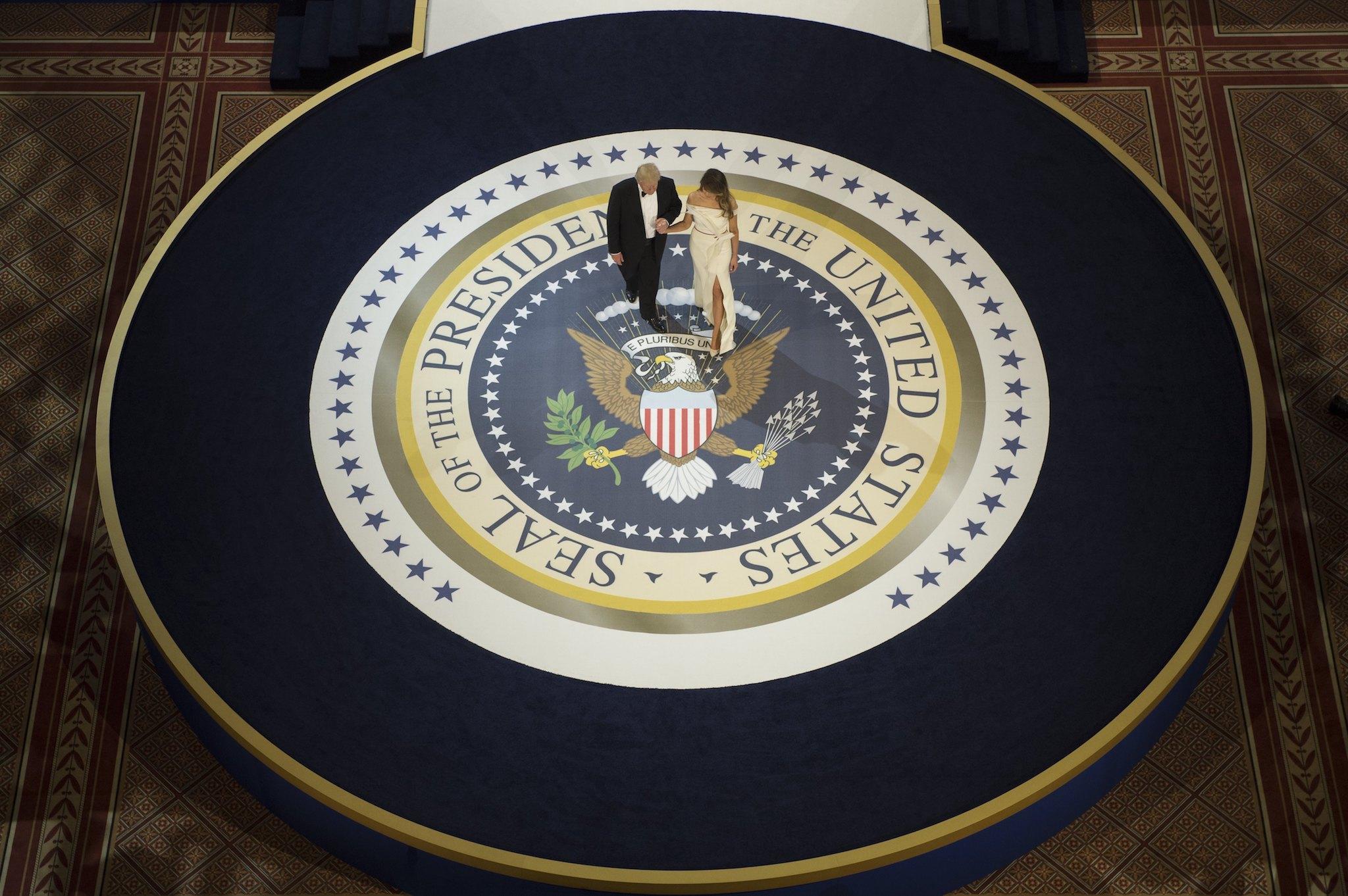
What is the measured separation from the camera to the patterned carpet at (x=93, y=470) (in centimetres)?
677

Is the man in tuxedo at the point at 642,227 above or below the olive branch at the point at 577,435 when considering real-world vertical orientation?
above

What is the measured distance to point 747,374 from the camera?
24.7 ft

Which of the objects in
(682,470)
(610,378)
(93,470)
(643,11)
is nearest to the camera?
(682,470)

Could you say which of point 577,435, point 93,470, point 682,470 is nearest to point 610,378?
point 577,435

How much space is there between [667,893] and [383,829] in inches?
48.3

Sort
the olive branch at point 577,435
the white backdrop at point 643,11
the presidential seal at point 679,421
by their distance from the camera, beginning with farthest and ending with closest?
the white backdrop at point 643,11
the olive branch at point 577,435
the presidential seal at point 679,421

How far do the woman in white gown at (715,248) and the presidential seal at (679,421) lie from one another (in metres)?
0.16

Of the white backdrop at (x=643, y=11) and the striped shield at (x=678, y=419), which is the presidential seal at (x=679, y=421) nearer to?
the striped shield at (x=678, y=419)

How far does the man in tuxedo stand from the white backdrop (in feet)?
6.48

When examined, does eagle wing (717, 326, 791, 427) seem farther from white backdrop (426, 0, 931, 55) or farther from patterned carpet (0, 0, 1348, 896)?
patterned carpet (0, 0, 1348, 896)

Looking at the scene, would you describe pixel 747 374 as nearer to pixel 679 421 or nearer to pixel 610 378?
pixel 679 421

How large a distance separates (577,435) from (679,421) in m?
0.53

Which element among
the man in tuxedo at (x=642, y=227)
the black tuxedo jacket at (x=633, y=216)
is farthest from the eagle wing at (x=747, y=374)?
the black tuxedo jacket at (x=633, y=216)

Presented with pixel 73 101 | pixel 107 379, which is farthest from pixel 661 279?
pixel 73 101
